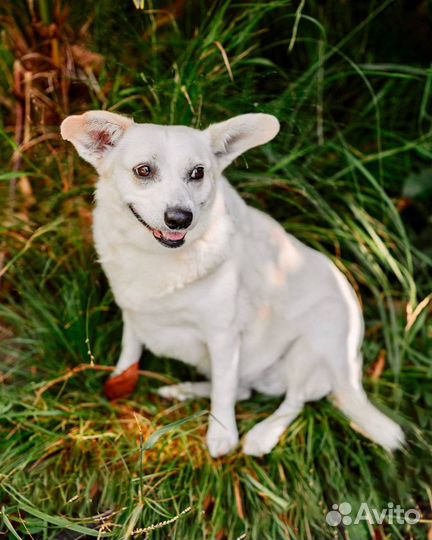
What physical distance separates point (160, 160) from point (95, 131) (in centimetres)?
27

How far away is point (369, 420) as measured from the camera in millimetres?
2600

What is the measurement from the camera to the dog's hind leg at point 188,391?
2836 mm

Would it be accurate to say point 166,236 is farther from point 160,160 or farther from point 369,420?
point 369,420

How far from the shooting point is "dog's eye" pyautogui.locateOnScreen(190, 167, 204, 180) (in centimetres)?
208

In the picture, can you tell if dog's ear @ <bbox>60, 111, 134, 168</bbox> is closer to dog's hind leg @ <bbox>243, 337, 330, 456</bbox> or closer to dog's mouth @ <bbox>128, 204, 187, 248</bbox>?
dog's mouth @ <bbox>128, 204, 187, 248</bbox>

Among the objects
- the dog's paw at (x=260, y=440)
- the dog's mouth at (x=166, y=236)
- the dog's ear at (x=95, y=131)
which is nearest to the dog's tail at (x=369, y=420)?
the dog's paw at (x=260, y=440)

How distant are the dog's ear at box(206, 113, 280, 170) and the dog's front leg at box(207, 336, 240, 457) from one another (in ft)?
2.36

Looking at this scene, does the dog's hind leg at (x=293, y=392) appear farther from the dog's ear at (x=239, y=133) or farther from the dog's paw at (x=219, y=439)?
the dog's ear at (x=239, y=133)

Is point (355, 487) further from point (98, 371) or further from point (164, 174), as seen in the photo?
point (164, 174)

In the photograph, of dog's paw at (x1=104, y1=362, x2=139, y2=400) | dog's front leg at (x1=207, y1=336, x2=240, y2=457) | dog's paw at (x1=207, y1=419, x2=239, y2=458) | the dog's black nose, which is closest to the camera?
the dog's black nose

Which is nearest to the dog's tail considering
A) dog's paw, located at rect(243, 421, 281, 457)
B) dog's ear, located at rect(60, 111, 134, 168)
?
dog's paw, located at rect(243, 421, 281, 457)

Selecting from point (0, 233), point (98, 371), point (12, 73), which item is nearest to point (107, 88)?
point (12, 73)

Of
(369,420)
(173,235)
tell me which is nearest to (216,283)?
(173,235)

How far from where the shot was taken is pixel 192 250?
2258 mm
